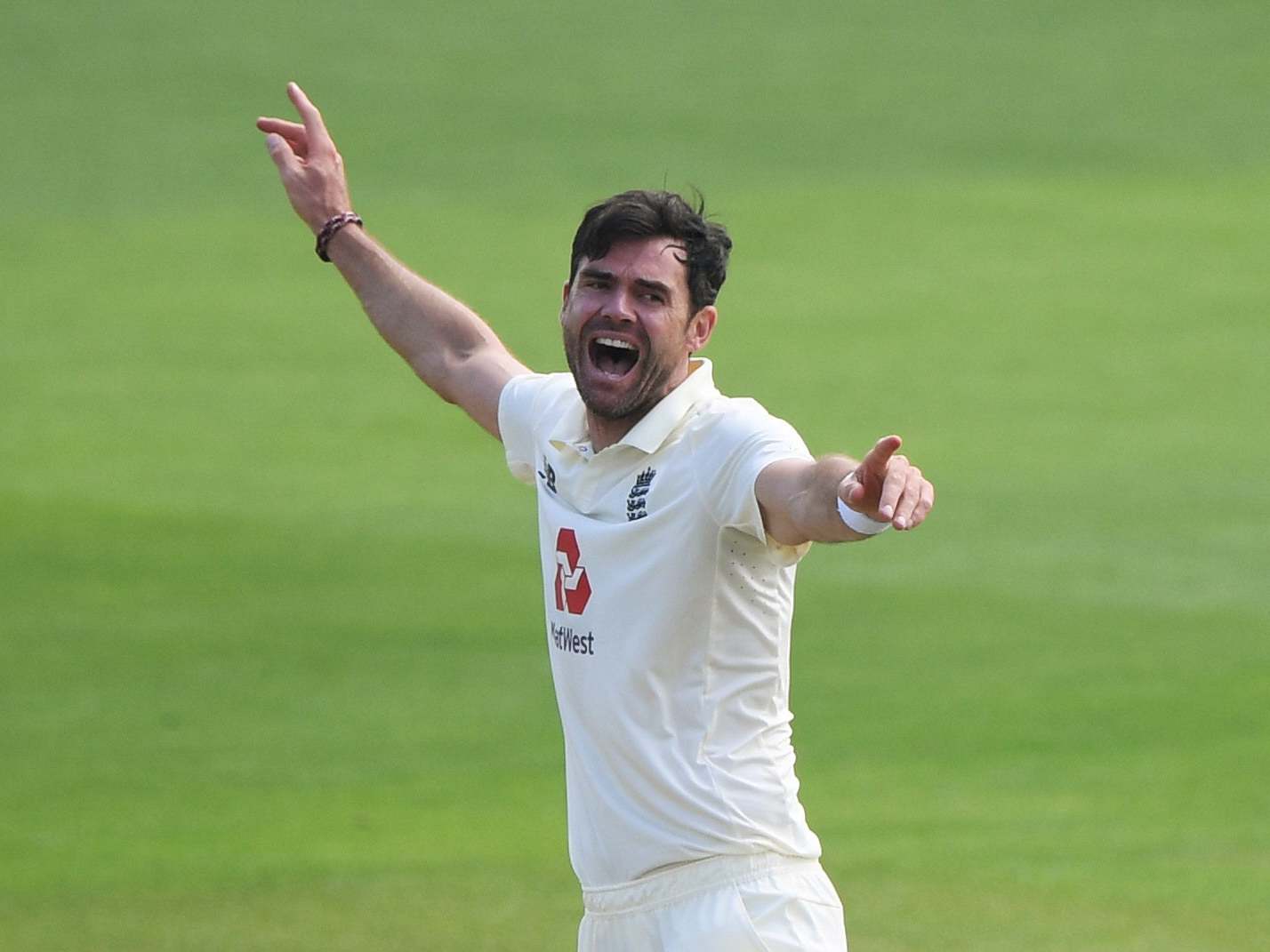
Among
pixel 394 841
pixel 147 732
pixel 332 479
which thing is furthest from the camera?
pixel 332 479

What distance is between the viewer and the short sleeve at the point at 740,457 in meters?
4.23

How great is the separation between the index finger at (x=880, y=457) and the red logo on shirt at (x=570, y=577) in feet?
2.55

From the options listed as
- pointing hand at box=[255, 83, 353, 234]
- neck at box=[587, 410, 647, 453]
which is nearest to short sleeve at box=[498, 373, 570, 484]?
neck at box=[587, 410, 647, 453]

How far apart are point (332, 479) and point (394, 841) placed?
5915 millimetres

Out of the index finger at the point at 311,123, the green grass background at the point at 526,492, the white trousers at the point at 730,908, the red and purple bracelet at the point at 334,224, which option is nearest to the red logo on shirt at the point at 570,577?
the white trousers at the point at 730,908

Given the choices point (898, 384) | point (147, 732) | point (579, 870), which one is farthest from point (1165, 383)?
point (579, 870)

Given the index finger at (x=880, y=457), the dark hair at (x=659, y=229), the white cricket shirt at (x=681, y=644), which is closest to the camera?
the index finger at (x=880, y=457)

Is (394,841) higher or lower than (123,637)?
lower

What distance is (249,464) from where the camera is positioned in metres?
15.1

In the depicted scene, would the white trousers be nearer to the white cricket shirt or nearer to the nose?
the white cricket shirt

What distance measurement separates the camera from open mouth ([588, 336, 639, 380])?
4.52 meters

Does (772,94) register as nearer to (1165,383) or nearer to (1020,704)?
(1165,383)

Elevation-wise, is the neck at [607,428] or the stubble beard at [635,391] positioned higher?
the stubble beard at [635,391]

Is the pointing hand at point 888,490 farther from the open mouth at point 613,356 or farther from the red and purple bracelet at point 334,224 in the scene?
the red and purple bracelet at point 334,224
